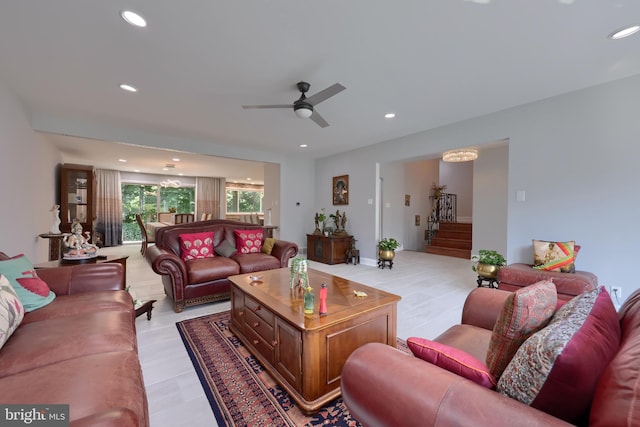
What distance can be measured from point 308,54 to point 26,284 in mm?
2609

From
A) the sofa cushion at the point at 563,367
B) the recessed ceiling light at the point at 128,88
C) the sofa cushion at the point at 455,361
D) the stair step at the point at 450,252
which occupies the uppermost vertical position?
→ the recessed ceiling light at the point at 128,88

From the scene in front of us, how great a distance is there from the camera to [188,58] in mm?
2275

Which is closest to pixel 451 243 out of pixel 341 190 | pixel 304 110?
pixel 341 190

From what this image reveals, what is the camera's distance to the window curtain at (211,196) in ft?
31.6

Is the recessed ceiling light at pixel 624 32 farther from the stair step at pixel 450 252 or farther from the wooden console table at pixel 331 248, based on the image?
the stair step at pixel 450 252

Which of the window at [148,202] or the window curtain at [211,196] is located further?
the window curtain at [211,196]

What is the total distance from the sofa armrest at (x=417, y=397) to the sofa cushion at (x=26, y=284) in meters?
2.06

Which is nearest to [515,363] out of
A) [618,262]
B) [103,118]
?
[618,262]

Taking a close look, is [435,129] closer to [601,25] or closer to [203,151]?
[601,25]

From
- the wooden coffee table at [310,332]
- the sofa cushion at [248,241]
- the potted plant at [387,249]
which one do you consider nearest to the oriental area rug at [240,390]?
the wooden coffee table at [310,332]

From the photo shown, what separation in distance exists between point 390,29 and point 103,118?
4.09m

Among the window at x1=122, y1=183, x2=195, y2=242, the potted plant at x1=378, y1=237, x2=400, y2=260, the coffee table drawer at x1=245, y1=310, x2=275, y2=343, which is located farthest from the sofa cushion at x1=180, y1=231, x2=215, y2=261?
the window at x1=122, y1=183, x2=195, y2=242

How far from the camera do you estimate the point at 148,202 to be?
8.94 metres

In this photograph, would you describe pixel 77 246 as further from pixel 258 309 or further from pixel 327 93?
pixel 327 93
